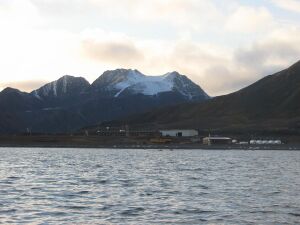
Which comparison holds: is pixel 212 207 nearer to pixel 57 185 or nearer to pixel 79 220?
pixel 79 220

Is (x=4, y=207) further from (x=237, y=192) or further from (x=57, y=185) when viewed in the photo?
(x=237, y=192)

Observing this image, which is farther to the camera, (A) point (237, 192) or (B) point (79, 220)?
(A) point (237, 192)

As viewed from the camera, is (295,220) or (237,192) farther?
(237,192)

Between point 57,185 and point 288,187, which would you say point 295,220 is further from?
point 57,185

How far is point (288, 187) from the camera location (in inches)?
2702

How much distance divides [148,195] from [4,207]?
49.3ft

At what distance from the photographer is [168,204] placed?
51.3m

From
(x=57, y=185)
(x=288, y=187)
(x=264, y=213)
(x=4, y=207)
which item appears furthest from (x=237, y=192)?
(x=4, y=207)

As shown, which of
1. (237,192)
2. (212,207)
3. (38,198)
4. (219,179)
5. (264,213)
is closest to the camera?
(264,213)

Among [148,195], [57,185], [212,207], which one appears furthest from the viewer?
[57,185]

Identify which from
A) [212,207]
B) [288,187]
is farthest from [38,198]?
[288,187]

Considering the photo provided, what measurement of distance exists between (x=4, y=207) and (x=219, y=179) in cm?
3782

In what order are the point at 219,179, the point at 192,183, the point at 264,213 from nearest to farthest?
the point at 264,213
the point at 192,183
the point at 219,179

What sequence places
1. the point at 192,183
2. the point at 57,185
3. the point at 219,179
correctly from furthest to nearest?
the point at 219,179 → the point at 192,183 → the point at 57,185
